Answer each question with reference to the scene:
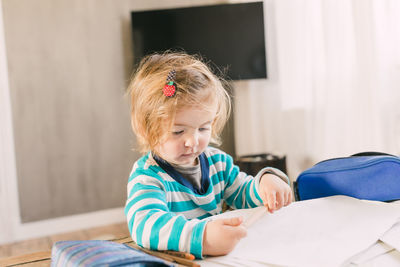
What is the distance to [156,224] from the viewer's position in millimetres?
673

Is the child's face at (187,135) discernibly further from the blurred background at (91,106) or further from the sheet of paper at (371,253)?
the blurred background at (91,106)

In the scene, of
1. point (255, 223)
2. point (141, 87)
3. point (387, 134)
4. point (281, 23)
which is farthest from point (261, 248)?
point (281, 23)

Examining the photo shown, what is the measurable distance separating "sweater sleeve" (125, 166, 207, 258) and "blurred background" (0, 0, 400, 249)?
174 cm

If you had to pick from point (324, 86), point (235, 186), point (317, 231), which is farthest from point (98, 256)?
point (324, 86)

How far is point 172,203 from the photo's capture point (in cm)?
88

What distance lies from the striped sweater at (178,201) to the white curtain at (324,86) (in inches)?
44.1

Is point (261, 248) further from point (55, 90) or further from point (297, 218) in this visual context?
point (55, 90)

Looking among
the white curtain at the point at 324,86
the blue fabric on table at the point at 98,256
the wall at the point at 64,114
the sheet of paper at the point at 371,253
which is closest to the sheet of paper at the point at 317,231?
the sheet of paper at the point at 371,253

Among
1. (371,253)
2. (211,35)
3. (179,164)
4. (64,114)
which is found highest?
(211,35)

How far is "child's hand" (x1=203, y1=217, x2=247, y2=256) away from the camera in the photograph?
608 millimetres

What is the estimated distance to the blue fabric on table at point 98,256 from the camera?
0.51 m

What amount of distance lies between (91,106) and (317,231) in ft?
8.61

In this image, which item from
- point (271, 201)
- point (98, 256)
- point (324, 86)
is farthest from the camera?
point (324, 86)

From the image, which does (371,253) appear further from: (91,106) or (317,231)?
(91,106)
